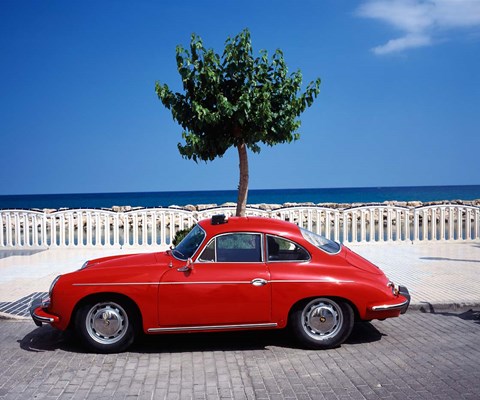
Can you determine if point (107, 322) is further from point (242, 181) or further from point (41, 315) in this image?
point (242, 181)

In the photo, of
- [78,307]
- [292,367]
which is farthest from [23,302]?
[292,367]

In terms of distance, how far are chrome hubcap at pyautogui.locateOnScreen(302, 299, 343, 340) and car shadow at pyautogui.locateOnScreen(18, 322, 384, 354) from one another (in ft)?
1.03

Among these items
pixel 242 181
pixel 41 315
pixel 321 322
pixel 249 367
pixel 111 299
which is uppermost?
pixel 242 181

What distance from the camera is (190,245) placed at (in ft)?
20.7

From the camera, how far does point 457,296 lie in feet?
28.2

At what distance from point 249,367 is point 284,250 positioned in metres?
1.43

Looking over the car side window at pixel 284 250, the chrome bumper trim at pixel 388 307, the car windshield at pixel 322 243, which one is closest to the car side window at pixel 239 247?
the car side window at pixel 284 250

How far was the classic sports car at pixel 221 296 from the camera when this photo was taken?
590cm

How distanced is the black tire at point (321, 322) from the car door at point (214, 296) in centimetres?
37

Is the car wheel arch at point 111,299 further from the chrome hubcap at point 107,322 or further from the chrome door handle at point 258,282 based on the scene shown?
the chrome door handle at point 258,282

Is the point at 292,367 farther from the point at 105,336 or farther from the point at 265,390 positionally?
the point at 105,336

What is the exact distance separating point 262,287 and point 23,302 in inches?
182

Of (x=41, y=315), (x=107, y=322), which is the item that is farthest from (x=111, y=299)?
(x=41, y=315)

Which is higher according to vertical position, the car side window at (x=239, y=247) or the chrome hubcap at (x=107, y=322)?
the car side window at (x=239, y=247)
